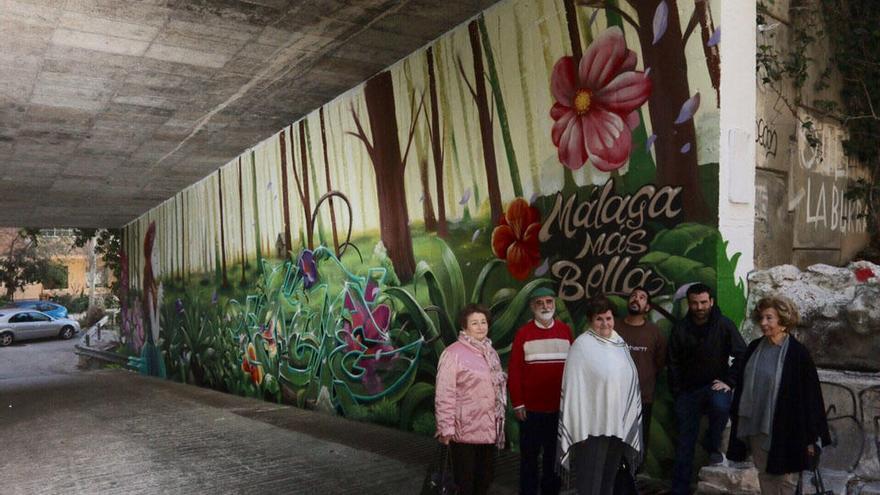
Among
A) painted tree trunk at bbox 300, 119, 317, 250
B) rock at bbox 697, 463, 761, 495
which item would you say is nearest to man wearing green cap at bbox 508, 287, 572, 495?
rock at bbox 697, 463, 761, 495

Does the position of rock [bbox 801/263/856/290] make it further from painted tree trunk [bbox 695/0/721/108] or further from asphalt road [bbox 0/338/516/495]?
asphalt road [bbox 0/338/516/495]

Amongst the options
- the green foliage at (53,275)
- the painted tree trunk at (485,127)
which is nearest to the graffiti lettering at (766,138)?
the painted tree trunk at (485,127)

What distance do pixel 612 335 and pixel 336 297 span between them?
6.30m

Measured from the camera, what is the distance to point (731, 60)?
5.35 meters

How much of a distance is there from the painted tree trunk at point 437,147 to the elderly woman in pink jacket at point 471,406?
344 cm

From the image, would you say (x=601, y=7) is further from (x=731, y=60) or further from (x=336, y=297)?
(x=336, y=297)

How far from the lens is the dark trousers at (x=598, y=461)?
4477mm

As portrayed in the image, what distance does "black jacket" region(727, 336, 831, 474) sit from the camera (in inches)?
156

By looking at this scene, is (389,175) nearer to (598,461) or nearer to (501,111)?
(501,111)

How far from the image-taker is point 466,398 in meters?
4.67

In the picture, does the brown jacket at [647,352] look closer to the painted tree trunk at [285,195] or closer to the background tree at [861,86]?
the background tree at [861,86]

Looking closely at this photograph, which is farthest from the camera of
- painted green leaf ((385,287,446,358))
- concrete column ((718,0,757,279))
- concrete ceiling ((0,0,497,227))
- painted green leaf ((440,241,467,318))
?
painted green leaf ((385,287,446,358))

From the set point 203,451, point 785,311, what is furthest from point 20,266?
point 785,311

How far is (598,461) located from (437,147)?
15.3 feet
